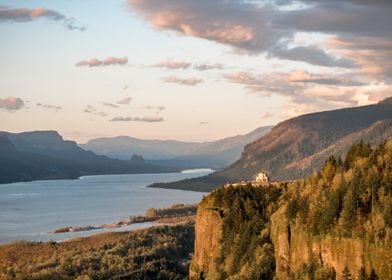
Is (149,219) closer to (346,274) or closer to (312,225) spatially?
(312,225)

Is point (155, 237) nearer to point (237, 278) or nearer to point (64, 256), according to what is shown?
point (64, 256)

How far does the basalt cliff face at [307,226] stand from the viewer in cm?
4558

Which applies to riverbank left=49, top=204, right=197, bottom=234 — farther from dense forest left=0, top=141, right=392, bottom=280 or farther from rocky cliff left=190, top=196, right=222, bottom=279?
dense forest left=0, top=141, right=392, bottom=280

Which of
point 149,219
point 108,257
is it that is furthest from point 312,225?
point 149,219

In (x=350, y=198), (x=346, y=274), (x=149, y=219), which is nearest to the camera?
(x=346, y=274)

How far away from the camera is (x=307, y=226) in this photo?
51.7 meters

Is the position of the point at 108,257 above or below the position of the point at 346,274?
below

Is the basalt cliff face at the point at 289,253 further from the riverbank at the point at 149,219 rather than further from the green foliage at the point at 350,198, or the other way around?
the riverbank at the point at 149,219

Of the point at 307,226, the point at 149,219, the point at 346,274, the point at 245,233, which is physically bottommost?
the point at 149,219

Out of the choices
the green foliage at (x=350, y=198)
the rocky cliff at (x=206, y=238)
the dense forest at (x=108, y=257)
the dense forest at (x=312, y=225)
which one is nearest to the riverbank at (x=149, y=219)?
the dense forest at (x=108, y=257)

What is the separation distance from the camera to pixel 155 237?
134375mm

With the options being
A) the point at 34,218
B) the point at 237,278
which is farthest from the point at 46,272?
the point at 34,218

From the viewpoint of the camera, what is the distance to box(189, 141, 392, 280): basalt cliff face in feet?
150

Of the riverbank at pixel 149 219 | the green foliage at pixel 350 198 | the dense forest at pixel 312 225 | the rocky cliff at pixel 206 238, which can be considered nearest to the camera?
the dense forest at pixel 312 225
